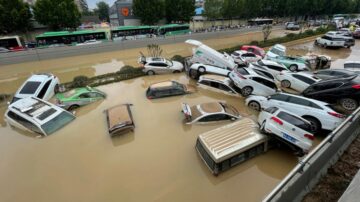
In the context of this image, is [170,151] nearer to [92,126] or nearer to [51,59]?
[92,126]

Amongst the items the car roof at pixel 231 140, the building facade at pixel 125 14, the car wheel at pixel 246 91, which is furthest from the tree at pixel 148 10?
the car roof at pixel 231 140

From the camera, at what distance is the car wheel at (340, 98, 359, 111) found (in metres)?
9.48

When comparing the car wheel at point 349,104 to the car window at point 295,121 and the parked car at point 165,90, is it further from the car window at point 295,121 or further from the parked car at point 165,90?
the parked car at point 165,90

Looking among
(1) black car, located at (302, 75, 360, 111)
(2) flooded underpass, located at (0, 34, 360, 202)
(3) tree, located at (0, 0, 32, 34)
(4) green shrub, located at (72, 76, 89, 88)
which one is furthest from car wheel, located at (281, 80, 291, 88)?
(3) tree, located at (0, 0, 32, 34)

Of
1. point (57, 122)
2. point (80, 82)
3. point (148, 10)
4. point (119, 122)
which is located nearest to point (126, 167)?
point (119, 122)

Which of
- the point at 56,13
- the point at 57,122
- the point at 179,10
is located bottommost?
the point at 57,122

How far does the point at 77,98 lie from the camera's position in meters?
11.6

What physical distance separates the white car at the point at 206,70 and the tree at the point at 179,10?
38.1 metres

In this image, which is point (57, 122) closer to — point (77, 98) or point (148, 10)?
point (77, 98)

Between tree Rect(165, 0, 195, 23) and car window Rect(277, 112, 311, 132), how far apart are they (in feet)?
154

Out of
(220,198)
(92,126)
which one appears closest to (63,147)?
(92,126)

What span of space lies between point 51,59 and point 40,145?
20.4m

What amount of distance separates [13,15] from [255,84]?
39.2 meters

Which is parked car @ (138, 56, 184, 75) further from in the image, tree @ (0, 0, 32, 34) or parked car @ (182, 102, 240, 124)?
tree @ (0, 0, 32, 34)
